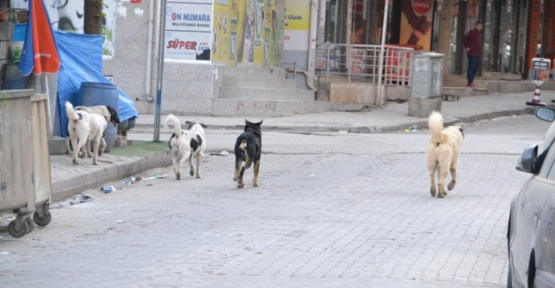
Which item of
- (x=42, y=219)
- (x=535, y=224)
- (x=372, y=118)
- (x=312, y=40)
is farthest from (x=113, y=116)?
(x=312, y=40)

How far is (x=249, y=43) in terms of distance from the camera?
29109 mm

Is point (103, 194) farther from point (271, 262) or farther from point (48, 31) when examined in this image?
point (271, 262)

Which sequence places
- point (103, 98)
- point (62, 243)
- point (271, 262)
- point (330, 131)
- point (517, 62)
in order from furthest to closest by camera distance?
point (517, 62)
point (330, 131)
point (103, 98)
point (62, 243)
point (271, 262)

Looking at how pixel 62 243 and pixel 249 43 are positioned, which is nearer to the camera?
pixel 62 243

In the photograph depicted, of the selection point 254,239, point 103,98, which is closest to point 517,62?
point 103,98

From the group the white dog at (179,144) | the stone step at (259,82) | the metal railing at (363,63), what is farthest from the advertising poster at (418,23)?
the white dog at (179,144)

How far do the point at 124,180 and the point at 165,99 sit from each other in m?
10.4

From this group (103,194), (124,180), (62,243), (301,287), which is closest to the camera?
(301,287)

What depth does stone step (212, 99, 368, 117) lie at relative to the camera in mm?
26156

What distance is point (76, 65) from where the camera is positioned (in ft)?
57.0

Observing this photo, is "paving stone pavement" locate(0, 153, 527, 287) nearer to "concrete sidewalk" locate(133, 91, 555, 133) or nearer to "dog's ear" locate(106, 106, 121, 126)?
"dog's ear" locate(106, 106, 121, 126)

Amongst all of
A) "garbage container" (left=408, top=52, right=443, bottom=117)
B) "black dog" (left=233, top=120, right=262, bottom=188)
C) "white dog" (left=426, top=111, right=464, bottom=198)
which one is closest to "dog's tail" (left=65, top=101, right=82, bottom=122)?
Result: "black dog" (left=233, top=120, right=262, bottom=188)

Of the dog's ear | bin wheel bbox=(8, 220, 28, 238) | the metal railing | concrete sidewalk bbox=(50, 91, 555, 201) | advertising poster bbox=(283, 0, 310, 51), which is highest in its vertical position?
advertising poster bbox=(283, 0, 310, 51)

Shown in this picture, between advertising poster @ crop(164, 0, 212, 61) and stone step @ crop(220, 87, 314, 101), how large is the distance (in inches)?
50.2
